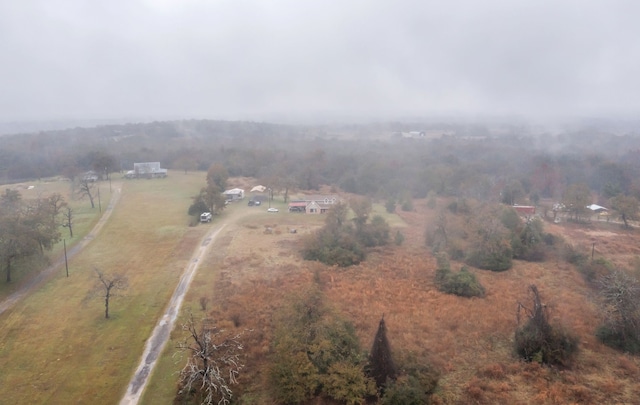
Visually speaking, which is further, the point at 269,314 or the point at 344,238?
the point at 344,238

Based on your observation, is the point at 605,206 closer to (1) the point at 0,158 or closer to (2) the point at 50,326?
(2) the point at 50,326

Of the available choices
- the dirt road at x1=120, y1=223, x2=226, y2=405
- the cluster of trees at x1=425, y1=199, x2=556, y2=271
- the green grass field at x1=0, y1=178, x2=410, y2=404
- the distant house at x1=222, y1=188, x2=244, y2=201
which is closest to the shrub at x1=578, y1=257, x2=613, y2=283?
the cluster of trees at x1=425, y1=199, x2=556, y2=271

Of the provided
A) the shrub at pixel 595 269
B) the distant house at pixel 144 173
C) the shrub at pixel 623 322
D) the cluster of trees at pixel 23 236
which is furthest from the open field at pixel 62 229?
the shrub at pixel 595 269

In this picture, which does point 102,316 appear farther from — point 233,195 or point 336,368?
point 233,195

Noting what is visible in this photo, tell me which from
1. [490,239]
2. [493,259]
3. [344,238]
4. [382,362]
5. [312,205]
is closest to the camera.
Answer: [382,362]

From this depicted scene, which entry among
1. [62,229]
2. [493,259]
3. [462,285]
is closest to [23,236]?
[62,229]
